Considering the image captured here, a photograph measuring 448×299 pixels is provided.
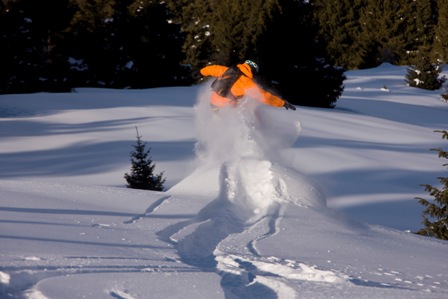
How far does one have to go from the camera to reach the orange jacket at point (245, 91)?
9.76m

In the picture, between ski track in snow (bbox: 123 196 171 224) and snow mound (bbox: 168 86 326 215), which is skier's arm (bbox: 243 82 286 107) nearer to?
snow mound (bbox: 168 86 326 215)

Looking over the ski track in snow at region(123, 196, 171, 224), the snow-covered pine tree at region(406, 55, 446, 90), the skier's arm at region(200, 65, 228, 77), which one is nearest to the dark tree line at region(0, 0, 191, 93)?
the snow-covered pine tree at region(406, 55, 446, 90)

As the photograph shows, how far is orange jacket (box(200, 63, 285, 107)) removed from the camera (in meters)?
9.76

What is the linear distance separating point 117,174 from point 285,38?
14.7m

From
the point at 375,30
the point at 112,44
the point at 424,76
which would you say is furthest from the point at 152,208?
the point at 375,30

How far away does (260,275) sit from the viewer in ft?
13.7

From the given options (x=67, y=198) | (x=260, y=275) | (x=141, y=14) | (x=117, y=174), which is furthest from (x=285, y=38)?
(x=260, y=275)

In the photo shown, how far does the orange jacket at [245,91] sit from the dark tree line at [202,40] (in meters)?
13.6

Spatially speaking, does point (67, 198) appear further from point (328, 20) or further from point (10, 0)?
point (328, 20)

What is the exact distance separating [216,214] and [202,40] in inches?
1164

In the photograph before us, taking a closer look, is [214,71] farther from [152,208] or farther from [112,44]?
[112,44]

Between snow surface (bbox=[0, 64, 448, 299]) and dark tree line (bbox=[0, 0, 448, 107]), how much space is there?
927cm

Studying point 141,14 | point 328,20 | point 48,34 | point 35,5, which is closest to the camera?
point 35,5

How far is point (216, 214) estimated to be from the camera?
6.42 metres
